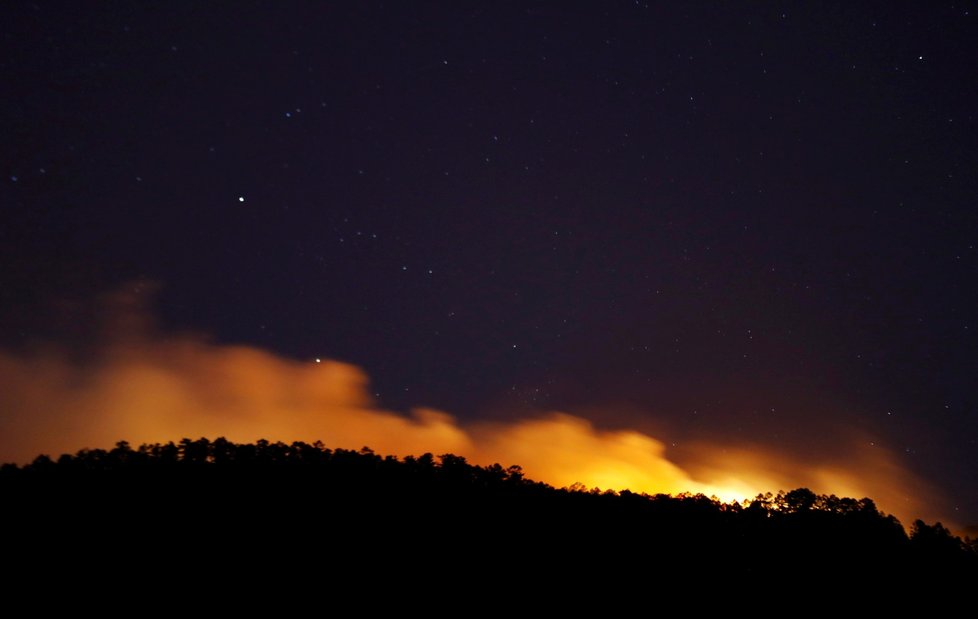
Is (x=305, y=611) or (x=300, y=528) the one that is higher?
(x=300, y=528)

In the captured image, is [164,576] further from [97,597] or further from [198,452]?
[198,452]

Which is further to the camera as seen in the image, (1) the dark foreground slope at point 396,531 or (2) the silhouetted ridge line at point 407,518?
(2) the silhouetted ridge line at point 407,518

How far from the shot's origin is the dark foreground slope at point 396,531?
16.1 metres

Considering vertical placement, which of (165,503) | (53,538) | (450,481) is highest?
(450,481)

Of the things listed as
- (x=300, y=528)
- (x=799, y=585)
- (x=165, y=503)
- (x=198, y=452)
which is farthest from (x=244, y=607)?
(x=799, y=585)

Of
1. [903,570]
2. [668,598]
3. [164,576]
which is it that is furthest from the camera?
[903,570]

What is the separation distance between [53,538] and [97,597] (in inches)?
118

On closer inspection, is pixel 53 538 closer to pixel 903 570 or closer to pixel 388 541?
pixel 388 541

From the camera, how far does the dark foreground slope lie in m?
16.1

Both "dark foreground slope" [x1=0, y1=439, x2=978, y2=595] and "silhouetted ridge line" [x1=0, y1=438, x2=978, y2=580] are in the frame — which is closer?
"dark foreground slope" [x1=0, y1=439, x2=978, y2=595]

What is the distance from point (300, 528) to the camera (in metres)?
17.8

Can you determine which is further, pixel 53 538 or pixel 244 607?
pixel 53 538

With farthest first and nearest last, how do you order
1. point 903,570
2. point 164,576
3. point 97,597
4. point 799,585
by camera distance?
point 903,570
point 799,585
point 164,576
point 97,597

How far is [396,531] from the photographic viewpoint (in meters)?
18.6
